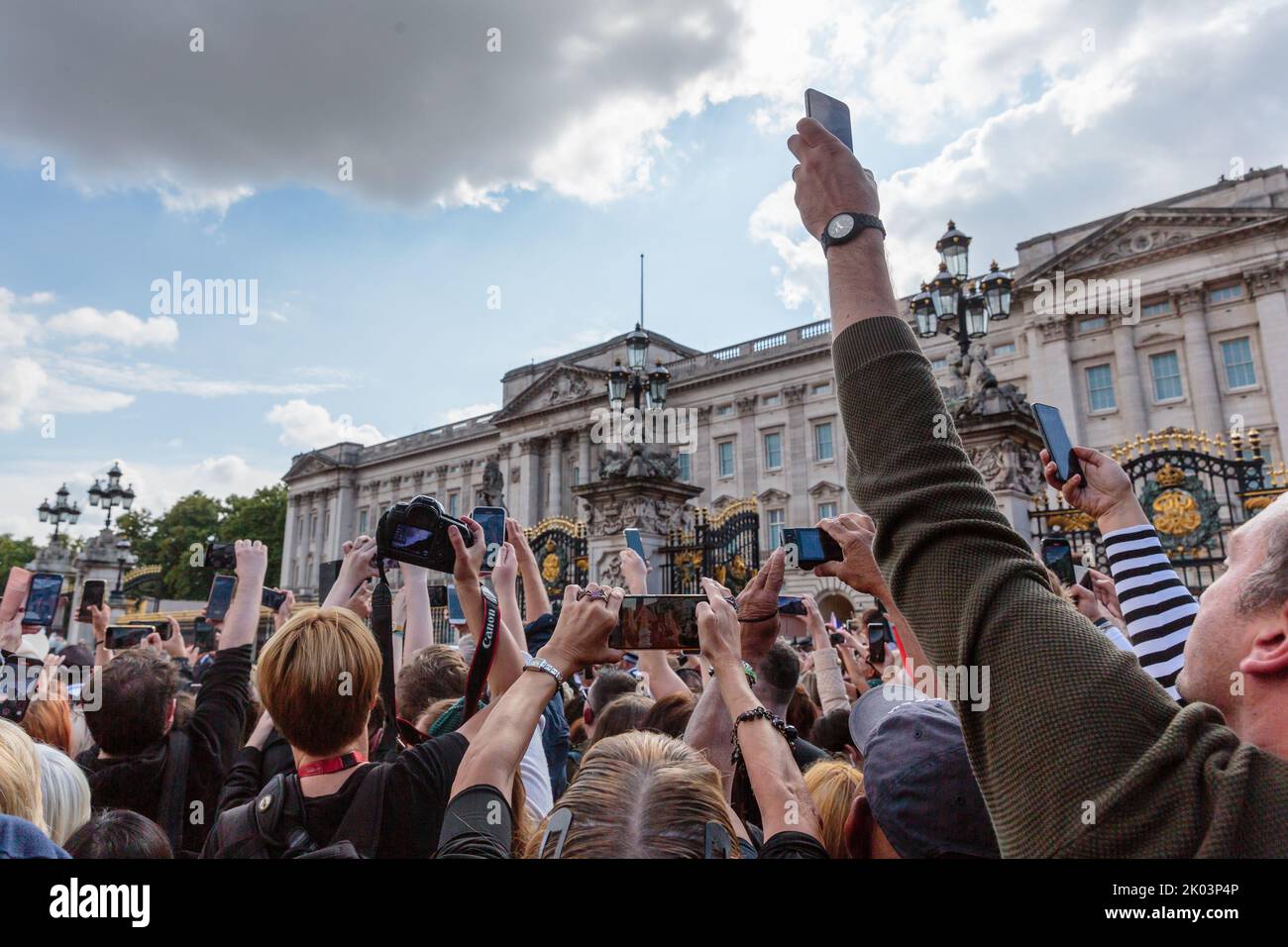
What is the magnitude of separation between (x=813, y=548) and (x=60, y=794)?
2537 millimetres

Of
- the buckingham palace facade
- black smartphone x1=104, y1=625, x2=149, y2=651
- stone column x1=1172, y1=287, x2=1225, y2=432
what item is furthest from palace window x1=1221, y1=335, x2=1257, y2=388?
black smartphone x1=104, y1=625, x2=149, y2=651

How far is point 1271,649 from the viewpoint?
1.29 m

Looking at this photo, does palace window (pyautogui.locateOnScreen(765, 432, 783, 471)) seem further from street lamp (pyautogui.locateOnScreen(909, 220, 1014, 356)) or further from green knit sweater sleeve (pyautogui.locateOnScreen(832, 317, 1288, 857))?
green knit sweater sleeve (pyautogui.locateOnScreen(832, 317, 1288, 857))

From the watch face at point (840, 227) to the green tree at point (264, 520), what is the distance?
8860cm

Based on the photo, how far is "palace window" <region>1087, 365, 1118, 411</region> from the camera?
3334cm

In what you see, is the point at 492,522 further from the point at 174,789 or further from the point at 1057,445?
the point at 1057,445

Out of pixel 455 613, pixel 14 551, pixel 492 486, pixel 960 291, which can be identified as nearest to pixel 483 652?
pixel 455 613

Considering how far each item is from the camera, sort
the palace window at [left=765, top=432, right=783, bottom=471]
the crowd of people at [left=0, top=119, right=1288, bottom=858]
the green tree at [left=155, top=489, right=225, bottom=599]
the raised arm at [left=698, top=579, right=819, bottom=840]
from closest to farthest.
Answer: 1. the crowd of people at [left=0, top=119, right=1288, bottom=858]
2. the raised arm at [left=698, top=579, right=819, bottom=840]
3. the palace window at [left=765, top=432, right=783, bottom=471]
4. the green tree at [left=155, top=489, right=225, bottom=599]

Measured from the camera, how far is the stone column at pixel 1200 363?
30.5m

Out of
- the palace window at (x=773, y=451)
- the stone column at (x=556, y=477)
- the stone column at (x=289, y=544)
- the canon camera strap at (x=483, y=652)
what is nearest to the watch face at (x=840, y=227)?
the canon camera strap at (x=483, y=652)

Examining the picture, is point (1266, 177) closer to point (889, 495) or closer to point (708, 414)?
point (708, 414)

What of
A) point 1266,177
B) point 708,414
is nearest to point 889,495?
point 1266,177

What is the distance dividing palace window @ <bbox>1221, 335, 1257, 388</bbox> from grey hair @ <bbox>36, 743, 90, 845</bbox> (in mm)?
37531
